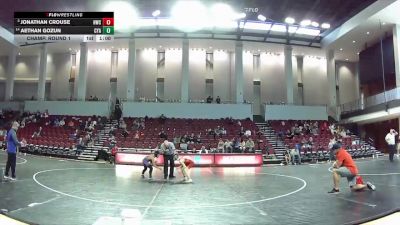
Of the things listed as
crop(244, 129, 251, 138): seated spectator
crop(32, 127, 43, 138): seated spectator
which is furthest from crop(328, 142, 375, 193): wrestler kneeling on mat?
crop(32, 127, 43, 138): seated spectator

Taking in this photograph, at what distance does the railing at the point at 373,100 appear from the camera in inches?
1035

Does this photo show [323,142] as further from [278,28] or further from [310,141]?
[278,28]

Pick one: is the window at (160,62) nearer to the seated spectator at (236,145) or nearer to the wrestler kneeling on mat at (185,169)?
the seated spectator at (236,145)

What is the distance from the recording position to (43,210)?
6.82 metres

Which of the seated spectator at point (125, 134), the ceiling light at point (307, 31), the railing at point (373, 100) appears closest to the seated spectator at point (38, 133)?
the seated spectator at point (125, 134)

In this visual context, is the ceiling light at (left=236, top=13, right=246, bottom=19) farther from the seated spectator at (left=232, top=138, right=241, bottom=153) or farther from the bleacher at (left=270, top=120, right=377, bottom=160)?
the bleacher at (left=270, top=120, right=377, bottom=160)

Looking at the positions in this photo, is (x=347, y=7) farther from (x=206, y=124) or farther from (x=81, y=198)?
(x=81, y=198)

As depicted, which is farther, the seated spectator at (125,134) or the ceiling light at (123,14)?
the seated spectator at (125,134)

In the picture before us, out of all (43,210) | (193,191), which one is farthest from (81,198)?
(193,191)

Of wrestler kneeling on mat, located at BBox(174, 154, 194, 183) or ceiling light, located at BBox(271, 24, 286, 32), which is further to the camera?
ceiling light, located at BBox(271, 24, 286, 32)

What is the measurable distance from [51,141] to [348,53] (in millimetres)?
29161

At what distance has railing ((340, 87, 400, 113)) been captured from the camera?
86.2ft

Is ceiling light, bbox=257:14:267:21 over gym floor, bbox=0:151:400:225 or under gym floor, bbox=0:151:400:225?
over
